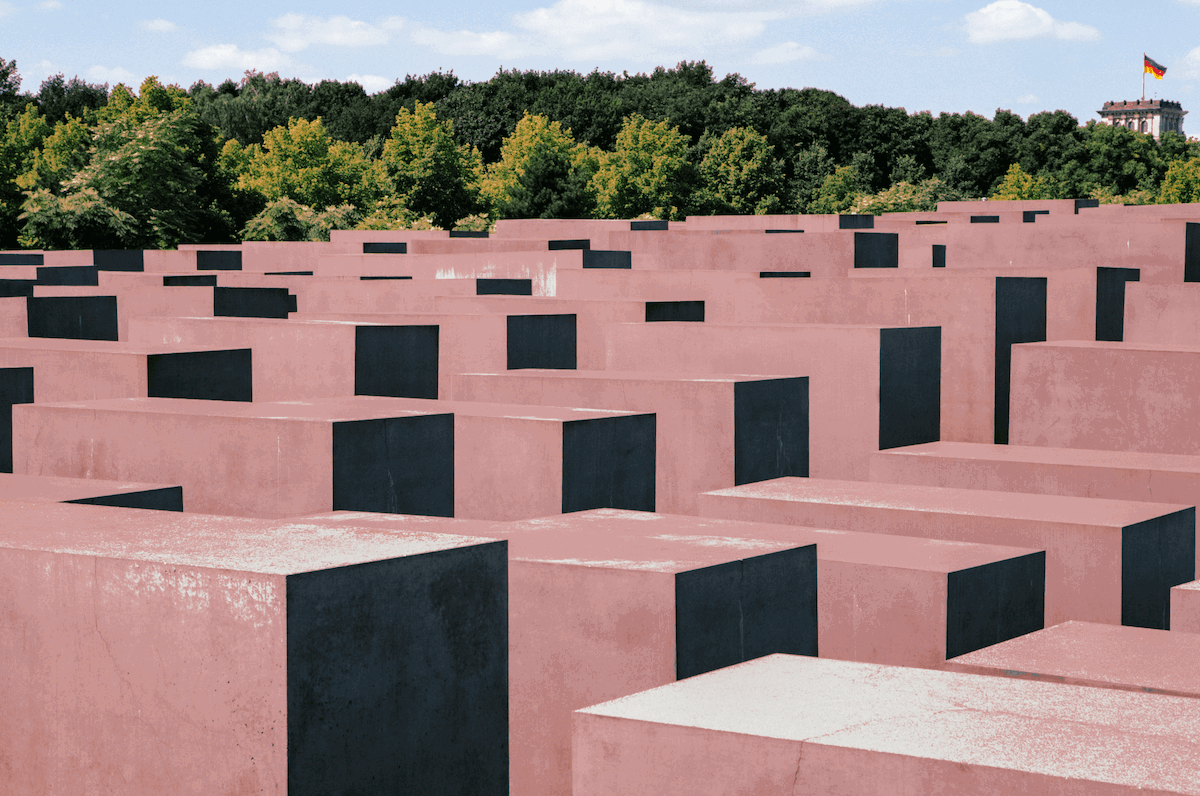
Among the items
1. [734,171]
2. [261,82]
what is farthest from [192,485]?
[261,82]

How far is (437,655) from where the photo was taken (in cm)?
487

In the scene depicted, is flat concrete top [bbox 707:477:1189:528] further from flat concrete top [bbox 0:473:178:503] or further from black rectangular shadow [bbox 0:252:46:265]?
black rectangular shadow [bbox 0:252:46:265]

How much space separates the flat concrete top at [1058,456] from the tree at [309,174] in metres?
43.6

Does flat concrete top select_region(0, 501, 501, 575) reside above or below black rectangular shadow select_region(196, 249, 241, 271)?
below

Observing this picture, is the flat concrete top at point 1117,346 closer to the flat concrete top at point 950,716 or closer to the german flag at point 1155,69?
the flat concrete top at point 950,716

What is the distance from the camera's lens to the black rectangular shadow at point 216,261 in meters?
28.9

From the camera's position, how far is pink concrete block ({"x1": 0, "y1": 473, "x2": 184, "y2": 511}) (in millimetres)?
7227

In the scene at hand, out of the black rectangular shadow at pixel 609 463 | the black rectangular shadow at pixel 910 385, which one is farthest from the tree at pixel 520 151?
the black rectangular shadow at pixel 609 463

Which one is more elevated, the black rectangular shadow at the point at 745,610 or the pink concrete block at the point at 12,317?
the pink concrete block at the point at 12,317

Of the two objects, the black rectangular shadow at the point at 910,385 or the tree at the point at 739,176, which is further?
the tree at the point at 739,176

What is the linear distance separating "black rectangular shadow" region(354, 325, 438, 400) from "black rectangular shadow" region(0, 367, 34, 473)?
272 centimetres

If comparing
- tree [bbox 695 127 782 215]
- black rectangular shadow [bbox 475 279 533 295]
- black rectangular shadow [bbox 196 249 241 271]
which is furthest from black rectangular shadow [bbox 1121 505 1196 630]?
tree [bbox 695 127 782 215]

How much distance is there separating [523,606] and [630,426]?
3.71 meters

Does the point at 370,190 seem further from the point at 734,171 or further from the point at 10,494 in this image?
the point at 10,494
